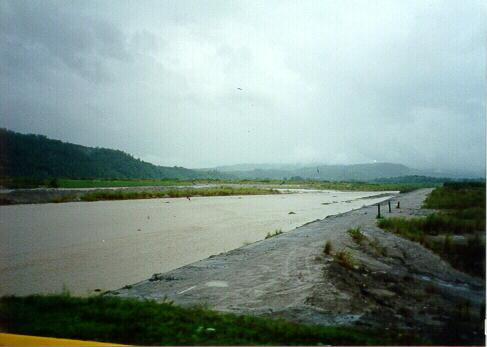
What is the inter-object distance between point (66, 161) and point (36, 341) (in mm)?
95099

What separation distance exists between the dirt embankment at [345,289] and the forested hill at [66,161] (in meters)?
47.7

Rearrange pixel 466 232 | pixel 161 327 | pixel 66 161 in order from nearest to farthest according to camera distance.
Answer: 1. pixel 161 327
2. pixel 466 232
3. pixel 66 161

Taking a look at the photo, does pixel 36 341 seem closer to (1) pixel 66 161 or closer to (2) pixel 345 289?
(2) pixel 345 289

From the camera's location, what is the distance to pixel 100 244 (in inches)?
556

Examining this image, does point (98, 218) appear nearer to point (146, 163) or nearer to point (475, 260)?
point (475, 260)

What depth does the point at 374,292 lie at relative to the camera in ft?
22.9

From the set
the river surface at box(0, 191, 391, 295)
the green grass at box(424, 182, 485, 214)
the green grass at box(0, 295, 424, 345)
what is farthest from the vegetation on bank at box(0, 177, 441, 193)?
the green grass at box(0, 295, 424, 345)

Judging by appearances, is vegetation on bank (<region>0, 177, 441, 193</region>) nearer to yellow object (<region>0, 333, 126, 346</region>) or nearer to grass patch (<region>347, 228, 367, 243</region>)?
grass patch (<region>347, 228, 367, 243</region>)

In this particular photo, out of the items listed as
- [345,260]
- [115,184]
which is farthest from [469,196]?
[115,184]

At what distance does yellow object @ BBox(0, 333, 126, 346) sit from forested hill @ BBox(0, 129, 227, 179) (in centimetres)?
5009

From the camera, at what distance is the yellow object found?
13.4ft

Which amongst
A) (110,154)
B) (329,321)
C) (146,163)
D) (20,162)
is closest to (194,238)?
(329,321)

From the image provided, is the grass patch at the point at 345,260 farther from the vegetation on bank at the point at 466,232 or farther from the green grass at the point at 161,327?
the green grass at the point at 161,327

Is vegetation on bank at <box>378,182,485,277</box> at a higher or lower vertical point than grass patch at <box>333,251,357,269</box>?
higher
